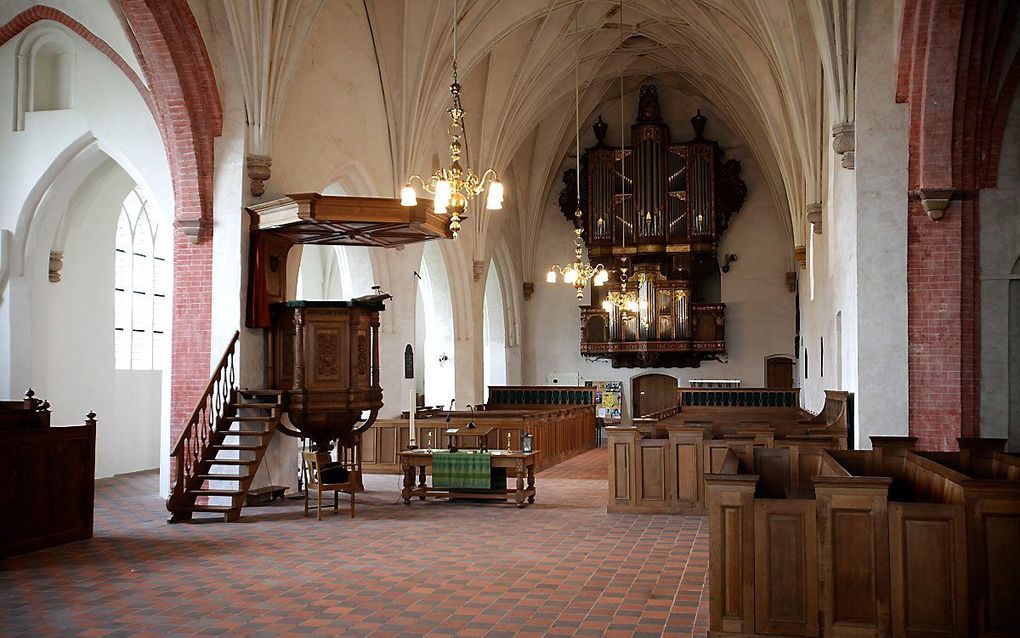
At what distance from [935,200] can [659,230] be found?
15.0 meters

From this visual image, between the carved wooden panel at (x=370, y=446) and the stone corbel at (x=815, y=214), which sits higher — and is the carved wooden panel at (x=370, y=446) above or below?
below

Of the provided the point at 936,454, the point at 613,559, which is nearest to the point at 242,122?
the point at 613,559

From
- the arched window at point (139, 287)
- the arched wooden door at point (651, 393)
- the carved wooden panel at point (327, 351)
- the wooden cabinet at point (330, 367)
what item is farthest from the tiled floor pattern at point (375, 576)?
the arched wooden door at point (651, 393)

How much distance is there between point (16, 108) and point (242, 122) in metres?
4.30

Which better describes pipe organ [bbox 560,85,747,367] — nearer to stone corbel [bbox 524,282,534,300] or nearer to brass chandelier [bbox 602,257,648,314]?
brass chandelier [bbox 602,257,648,314]

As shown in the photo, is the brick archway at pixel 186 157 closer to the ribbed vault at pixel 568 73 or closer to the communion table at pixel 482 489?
the communion table at pixel 482 489

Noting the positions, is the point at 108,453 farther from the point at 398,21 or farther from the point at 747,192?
the point at 747,192

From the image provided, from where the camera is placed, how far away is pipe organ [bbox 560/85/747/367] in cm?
2488

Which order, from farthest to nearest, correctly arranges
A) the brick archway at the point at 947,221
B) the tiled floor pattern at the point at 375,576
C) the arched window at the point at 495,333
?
the arched window at the point at 495,333
the brick archway at the point at 947,221
the tiled floor pattern at the point at 375,576

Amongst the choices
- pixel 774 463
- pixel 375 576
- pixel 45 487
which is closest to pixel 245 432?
pixel 45 487

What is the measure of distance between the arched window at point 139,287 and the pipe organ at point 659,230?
39.0 ft

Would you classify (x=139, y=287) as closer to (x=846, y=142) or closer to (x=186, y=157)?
(x=186, y=157)

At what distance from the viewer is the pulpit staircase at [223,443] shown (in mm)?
10609

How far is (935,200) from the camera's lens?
395 inches
